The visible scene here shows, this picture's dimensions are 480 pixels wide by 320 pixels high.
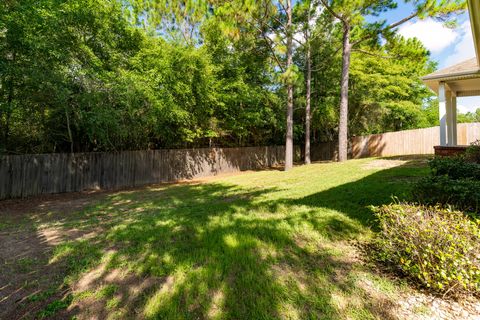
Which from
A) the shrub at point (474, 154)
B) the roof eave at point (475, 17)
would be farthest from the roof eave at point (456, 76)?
the roof eave at point (475, 17)

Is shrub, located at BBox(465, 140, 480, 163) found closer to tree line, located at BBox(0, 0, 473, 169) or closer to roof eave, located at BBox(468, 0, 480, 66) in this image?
roof eave, located at BBox(468, 0, 480, 66)

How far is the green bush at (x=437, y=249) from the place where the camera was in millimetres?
1972

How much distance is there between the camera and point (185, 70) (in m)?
10.7

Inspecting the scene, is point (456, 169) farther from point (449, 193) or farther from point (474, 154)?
point (474, 154)

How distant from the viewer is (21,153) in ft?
26.6

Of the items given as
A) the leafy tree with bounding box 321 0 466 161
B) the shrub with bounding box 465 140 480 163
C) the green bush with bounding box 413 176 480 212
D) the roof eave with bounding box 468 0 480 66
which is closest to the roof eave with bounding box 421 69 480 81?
the shrub with bounding box 465 140 480 163

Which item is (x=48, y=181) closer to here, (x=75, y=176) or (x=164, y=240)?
(x=75, y=176)

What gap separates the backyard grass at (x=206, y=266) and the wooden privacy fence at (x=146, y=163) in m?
3.88

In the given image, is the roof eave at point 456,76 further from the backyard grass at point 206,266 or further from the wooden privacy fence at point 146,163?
the wooden privacy fence at point 146,163

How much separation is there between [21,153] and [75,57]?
3.60m

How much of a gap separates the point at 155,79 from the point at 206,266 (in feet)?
28.0

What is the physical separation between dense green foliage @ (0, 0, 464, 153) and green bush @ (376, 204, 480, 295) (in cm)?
790

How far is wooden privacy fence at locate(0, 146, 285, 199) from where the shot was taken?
756 centimetres

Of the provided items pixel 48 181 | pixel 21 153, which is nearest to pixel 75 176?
pixel 48 181
